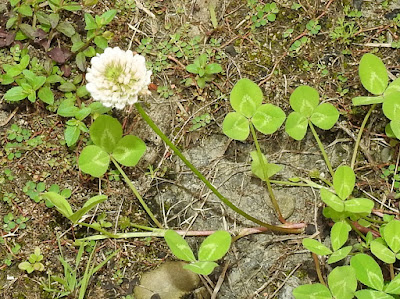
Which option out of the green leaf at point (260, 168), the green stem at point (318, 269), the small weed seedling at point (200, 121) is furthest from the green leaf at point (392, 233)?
the small weed seedling at point (200, 121)

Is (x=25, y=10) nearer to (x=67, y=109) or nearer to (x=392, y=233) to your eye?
(x=67, y=109)

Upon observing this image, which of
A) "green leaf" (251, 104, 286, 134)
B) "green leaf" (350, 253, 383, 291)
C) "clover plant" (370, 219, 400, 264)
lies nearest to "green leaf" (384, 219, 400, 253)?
"clover plant" (370, 219, 400, 264)

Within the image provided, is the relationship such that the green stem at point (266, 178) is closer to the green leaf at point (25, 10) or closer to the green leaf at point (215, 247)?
the green leaf at point (215, 247)

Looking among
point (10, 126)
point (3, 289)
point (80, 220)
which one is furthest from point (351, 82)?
point (3, 289)

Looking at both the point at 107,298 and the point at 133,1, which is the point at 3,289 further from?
the point at 133,1

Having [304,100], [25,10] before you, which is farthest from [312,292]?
[25,10]

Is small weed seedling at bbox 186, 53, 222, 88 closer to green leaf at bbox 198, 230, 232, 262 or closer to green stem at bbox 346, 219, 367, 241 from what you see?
green leaf at bbox 198, 230, 232, 262
